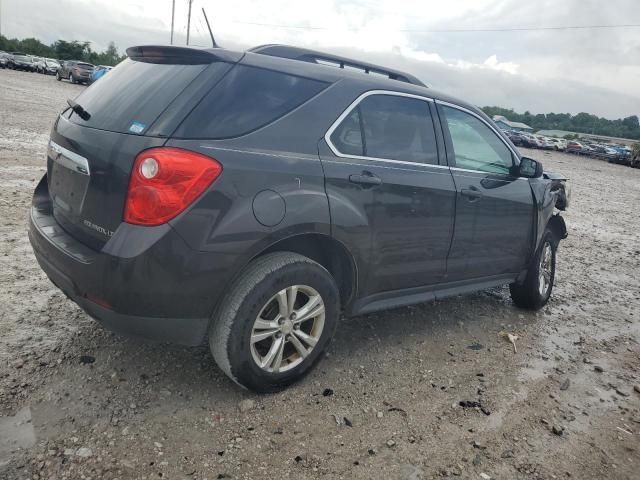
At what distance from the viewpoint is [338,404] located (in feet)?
10.2

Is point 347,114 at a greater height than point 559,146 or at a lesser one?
greater

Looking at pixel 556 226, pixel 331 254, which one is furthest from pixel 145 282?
pixel 556 226

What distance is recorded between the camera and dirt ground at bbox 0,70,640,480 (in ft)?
8.33

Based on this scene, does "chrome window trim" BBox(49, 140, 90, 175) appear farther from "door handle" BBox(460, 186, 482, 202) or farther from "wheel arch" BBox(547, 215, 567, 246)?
"wheel arch" BBox(547, 215, 567, 246)

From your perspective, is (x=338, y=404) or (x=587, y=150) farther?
(x=587, y=150)

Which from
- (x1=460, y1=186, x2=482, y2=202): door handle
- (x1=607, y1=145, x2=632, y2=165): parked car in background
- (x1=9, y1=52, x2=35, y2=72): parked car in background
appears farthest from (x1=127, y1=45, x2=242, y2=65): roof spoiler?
(x1=9, y1=52, x2=35, y2=72): parked car in background

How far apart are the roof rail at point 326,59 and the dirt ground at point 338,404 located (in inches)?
75.2

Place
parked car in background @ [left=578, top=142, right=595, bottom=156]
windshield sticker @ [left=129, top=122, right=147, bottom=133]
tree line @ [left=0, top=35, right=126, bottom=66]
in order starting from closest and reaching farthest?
1. windshield sticker @ [left=129, top=122, right=147, bottom=133]
2. parked car in background @ [left=578, top=142, right=595, bottom=156]
3. tree line @ [left=0, top=35, right=126, bottom=66]

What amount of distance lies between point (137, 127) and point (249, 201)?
67 centimetres

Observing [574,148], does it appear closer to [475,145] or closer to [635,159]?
[635,159]

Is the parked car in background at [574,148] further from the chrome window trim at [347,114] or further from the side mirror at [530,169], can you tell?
the chrome window trim at [347,114]

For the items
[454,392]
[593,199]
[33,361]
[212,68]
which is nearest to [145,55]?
[212,68]

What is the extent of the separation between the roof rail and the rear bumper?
4.63 feet

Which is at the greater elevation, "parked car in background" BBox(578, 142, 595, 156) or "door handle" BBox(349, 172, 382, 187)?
"door handle" BBox(349, 172, 382, 187)
